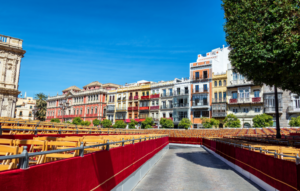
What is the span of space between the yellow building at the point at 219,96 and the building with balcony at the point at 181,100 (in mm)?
7187

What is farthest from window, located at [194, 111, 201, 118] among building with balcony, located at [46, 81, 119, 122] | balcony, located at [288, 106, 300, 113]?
building with balcony, located at [46, 81, 119, 122]

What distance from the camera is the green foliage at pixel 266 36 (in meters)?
12.3

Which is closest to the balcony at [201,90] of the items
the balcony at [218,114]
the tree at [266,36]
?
the balcony at [218,114]

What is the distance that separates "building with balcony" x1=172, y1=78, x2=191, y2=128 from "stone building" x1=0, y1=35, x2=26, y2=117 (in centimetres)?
3850

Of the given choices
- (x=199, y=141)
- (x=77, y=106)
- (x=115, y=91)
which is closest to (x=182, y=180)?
(x=199, y=141)

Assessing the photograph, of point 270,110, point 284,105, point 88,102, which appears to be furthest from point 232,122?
point 88,102

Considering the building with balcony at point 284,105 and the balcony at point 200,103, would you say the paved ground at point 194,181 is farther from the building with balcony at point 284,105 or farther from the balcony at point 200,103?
the balcony at point 200,103

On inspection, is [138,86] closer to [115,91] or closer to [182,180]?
[115,91]

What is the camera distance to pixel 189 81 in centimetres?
5912

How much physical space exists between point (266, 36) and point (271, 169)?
8996 mm

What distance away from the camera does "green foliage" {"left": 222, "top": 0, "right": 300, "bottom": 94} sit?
12258 millimetres

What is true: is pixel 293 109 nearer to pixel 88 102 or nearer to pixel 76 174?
pixel 76 174

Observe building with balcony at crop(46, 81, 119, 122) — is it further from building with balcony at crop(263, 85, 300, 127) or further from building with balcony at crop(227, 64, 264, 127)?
building with balcony at crop(263, 85, 300, 127)

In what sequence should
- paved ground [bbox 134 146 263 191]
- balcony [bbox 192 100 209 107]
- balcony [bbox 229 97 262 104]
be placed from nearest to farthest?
paved ground [bbox 134 146 263 191], balcony [bbox 229 97 262 104], balcony [bbox 192 100 209 107]
